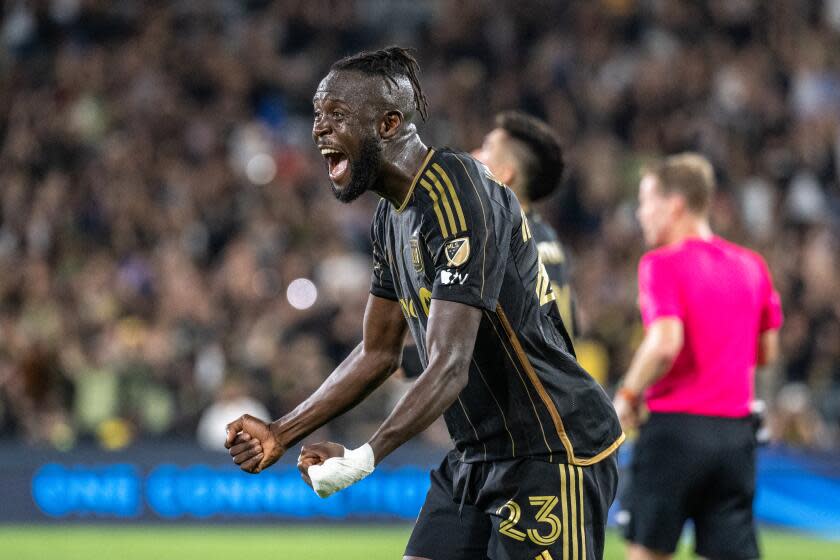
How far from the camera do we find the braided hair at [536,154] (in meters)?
6.58

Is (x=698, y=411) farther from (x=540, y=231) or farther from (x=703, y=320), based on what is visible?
(x=540, y=231)

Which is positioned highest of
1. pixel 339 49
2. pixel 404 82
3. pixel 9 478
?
pixel 339 49

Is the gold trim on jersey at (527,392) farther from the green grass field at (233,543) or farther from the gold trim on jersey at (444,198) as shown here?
the green grass field at (233,543)

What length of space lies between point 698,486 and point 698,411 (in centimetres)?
36

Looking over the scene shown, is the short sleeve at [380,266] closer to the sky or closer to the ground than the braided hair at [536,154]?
closer to the ground

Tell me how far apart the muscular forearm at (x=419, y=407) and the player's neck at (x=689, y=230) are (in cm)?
315

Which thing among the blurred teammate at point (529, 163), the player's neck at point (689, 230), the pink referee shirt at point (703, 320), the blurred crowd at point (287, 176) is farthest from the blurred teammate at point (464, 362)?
the blurred crowd at point (287, 176)

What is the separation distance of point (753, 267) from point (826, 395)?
25.2ft

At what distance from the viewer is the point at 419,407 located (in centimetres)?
389

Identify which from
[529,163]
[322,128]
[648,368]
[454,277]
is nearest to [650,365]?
[648,368]

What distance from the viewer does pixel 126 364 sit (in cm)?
1317

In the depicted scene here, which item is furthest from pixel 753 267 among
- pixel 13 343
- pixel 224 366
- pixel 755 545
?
pixel 13 343

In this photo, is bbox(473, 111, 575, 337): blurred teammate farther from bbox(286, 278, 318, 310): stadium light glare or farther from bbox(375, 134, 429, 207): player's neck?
bbox(286, 278, 318, 310): stadium light glare

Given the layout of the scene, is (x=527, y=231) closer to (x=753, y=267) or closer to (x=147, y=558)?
(x=753, y=267)
